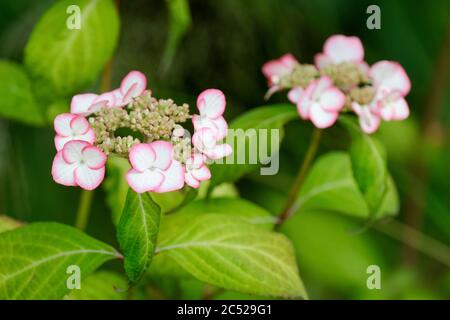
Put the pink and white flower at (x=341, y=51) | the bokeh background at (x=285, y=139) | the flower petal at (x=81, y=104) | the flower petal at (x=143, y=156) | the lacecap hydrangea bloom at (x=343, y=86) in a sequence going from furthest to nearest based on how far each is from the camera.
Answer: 1. the bokeh background at (x=285, y=139)
2. the pink and white flower at (x=341, y=51)
3. the lacecap hydrangea bloom at (x=343, y=86)
4. the flower petal at (x=81, y=104)
5. the flower petal at (x=143, y=156)

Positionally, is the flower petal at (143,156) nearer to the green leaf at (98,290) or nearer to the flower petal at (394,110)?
the green leaf at (98,290)

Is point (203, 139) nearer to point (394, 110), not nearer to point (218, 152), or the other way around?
point (218, 152)

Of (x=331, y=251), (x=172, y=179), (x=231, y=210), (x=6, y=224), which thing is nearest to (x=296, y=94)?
(x=231, y=210)

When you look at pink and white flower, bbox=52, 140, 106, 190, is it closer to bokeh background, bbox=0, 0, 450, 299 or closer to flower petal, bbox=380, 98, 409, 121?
flower petal, bbox=380, 98, 409, 121

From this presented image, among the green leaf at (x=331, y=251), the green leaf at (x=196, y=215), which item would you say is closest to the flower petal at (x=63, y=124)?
the green leaf at (x=196, y=215)

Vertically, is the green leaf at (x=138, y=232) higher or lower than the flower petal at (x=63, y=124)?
lower

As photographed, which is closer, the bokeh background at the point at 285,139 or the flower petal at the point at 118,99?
the flower petal at the point at 118,99
